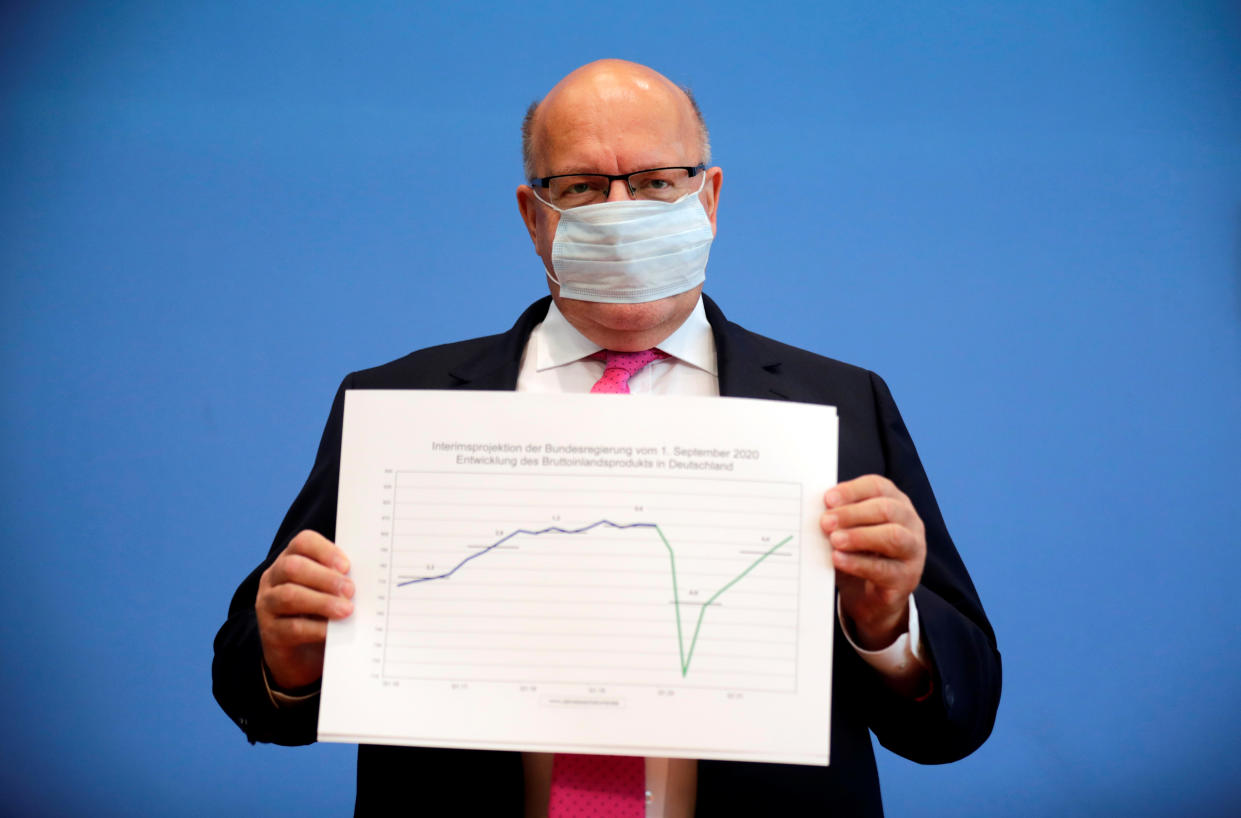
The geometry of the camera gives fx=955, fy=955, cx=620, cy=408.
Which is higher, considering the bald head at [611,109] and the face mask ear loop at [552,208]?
the bald head at [611,109]

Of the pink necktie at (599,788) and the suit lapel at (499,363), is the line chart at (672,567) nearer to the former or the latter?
the pink necktie at (599,788)

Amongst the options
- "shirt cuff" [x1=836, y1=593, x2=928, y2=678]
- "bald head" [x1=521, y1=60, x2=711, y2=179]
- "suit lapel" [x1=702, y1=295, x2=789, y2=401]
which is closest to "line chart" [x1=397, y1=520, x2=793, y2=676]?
"shirt cuff" [x1=836, y1=593, x2=928, y2=678]

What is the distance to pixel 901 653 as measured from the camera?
1166mm

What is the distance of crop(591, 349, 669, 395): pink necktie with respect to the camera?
4.79ft

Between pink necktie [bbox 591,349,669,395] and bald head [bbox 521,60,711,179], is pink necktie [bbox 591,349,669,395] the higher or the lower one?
the lower one

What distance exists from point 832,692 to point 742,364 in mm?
496

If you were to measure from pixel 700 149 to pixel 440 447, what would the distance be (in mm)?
734

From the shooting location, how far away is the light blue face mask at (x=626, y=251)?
1427mm

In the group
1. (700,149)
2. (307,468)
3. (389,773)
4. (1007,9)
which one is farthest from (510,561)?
(1007,9)

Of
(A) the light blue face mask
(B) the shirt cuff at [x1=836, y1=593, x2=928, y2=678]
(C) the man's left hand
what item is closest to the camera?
(C) the man's left hand

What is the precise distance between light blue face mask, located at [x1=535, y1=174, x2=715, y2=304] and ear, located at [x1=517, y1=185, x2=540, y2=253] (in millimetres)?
112

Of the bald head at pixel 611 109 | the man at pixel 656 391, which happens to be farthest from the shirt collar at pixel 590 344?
the bald head at pixel 611 109

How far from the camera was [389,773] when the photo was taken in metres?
1.32

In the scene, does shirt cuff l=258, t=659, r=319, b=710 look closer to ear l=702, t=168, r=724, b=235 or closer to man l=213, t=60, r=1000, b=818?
man l=213, t=60, r=1000, b=818
